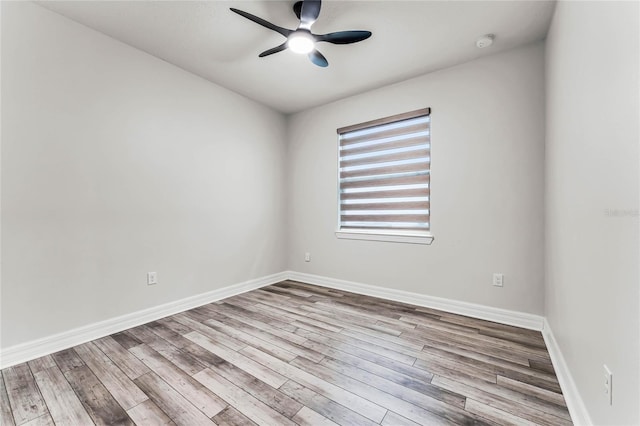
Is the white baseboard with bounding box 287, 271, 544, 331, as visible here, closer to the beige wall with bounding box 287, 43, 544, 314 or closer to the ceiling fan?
the beige wall with bounding box 287, 43, 544, 314

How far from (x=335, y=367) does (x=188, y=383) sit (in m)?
0.94

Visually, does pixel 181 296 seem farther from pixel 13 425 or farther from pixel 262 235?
pixel 13 425

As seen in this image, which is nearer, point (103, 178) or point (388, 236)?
point (103, 178)

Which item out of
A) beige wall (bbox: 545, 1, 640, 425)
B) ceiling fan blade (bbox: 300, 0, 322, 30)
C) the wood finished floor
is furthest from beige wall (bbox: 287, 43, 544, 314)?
ceiling fan blade (bbox: 300, 0, 322, 30)

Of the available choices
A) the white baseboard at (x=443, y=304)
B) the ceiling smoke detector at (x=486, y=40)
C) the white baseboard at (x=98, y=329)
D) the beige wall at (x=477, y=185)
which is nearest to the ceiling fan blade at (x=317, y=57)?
the beige wall at (x=477, y=185)

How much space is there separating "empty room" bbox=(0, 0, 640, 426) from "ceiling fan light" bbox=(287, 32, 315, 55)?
0.03 m

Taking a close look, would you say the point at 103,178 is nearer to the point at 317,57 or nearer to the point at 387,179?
the point at 317,57

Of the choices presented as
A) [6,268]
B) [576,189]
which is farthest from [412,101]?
[6,268]

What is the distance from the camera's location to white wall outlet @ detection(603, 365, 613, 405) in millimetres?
967

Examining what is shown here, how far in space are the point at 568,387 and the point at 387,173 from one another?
235 centimetres

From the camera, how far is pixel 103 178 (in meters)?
2.27

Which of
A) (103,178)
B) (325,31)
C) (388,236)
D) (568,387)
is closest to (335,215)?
(388,236)

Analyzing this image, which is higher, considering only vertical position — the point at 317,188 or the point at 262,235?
the point at 317,188

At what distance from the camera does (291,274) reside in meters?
4.11
